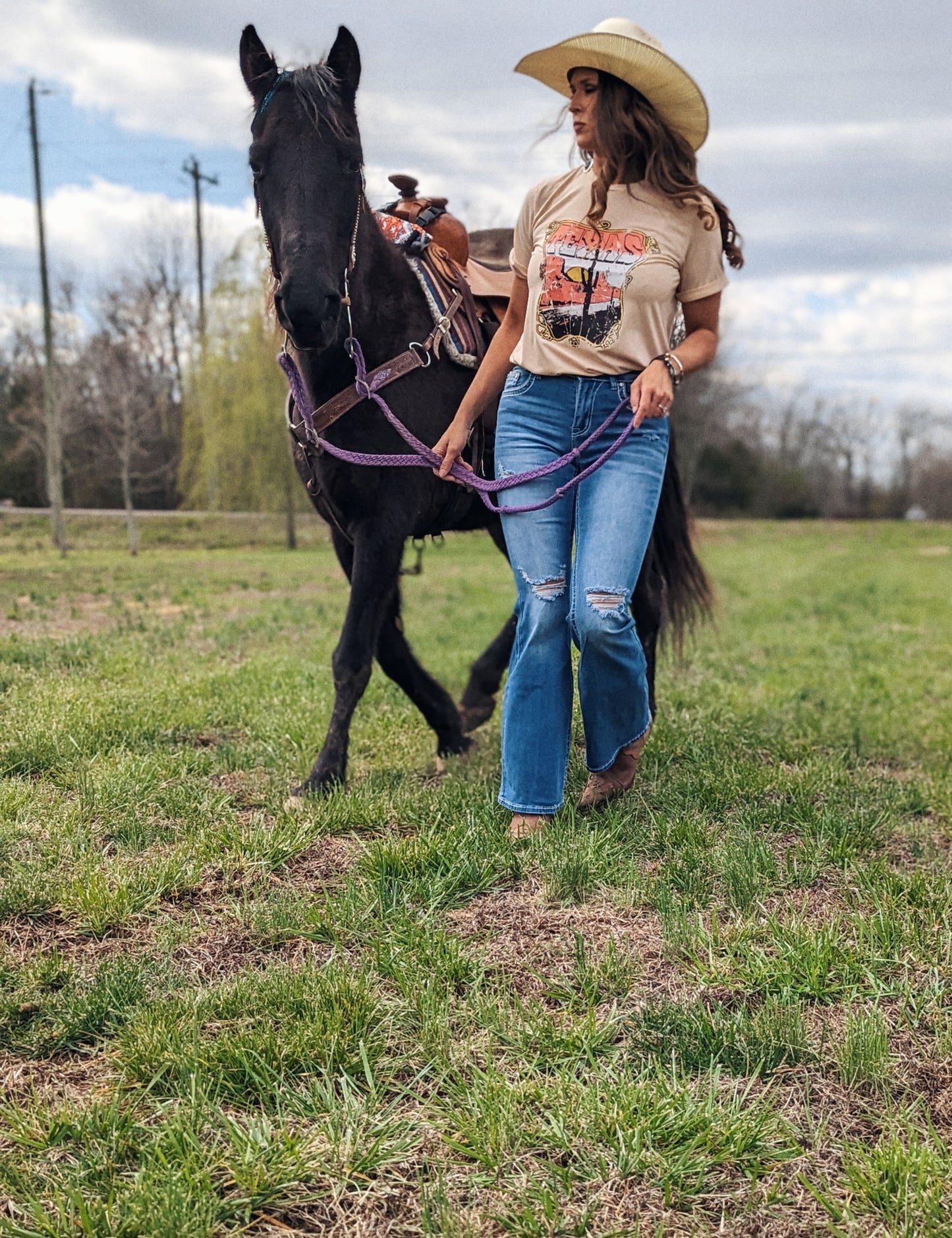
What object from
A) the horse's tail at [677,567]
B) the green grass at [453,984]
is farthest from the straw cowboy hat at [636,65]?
the green grass at [453,984]

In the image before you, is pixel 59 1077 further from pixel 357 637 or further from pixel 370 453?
pixel 370 453

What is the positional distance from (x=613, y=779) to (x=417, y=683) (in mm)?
1218

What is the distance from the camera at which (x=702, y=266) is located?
370cm

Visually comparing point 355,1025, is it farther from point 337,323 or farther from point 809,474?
point 809,474

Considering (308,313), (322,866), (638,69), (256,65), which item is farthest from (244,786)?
(638,69)

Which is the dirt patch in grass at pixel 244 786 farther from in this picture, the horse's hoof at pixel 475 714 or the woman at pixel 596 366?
the horse's hoof at pixel 475 714

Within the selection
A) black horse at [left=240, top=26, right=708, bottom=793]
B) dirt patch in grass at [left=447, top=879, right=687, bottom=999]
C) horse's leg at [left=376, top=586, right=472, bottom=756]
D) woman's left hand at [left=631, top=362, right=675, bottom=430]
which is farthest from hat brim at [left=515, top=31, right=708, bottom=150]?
dirt patch in grass at [left=447, top=879, right=687, bottom=999]

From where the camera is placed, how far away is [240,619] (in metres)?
10.3

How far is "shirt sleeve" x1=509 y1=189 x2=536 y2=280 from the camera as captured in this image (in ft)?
12.7

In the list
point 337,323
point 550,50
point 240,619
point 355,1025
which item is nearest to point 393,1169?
point 355,1025

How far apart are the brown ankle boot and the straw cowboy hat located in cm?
224

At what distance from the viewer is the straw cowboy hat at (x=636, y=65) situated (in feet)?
11.2

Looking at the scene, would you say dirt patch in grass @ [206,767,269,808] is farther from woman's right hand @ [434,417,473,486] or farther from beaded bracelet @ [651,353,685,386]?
beaded bracelet @ [651,353,685,386]

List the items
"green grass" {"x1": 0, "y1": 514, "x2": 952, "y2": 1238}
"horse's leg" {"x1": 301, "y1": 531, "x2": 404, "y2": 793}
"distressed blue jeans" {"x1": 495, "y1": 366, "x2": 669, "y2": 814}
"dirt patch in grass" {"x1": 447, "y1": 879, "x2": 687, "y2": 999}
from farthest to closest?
"horse's leg" {"x1": 301, "y1": 531, "x2": 404, "y2": 793}, "distressed blue jeans" {"x1": 495, "y1": 366, "x2": 669, "y2": 814}, "dirt patch in grass" {"x1": 447, "y1": 879, "x2": 687, "y2": 999}, "green grass" {"x1": 0, "y1": 514, "x2": 952, "y2": 1238}
